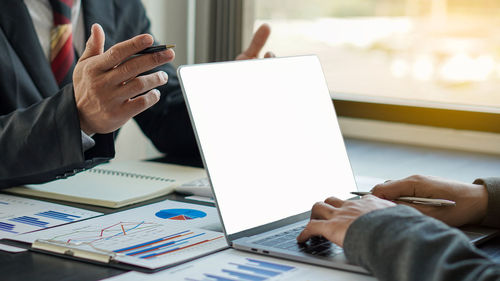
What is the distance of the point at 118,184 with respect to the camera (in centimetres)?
127

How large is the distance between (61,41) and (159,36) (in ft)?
3.71

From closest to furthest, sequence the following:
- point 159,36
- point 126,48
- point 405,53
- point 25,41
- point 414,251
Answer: point 414,251 → point 126,48 → point 25,41 → point 405,53 → point 159,36

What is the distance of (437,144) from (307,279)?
160 centimetres

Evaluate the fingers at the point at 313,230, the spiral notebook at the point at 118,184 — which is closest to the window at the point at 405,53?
the spiral notebook at the point at 118,184

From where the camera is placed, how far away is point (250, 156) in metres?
0.96

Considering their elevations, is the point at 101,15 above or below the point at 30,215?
above

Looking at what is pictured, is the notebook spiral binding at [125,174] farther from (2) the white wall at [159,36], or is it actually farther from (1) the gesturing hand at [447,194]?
(2) the white wall at [159,36]

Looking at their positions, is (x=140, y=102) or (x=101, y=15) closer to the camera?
(x=140, y=102)

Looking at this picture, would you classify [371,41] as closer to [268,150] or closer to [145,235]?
[268,150]

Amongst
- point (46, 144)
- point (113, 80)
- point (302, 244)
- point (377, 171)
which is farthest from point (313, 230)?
point (377, 171)

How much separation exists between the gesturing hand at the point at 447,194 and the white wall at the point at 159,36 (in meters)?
1.69

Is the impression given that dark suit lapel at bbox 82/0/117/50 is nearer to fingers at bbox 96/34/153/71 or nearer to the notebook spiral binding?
the notebook spiral binding

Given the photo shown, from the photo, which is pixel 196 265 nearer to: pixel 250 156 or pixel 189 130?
pixel 250 156

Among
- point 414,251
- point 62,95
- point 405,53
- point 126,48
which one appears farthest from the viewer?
point 405,53
